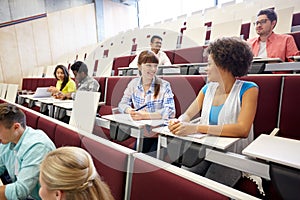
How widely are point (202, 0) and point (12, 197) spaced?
5.39 metres

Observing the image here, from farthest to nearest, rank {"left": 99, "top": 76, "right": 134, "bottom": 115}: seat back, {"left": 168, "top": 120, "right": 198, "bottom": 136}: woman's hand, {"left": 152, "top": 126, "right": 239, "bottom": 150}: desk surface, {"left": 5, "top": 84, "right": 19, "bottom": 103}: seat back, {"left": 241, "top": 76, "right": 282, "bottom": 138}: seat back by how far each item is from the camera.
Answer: {"left": 5, "top": 84, "right": 19, "bottom": 103}: seat back
{"left": 99, "top": 76, "right": 134, "bottom": 115}: seat back
{"left": 241, "top": 76, "right": 282, "bottom": 138}: seat back
{"left": 168, "top": 120, "right": 198, "bottom": 136}: woman's hand
{"left": 152, "top": 126, "right": 239, "bottom": 150}: desk surface

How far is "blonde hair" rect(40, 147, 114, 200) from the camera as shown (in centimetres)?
53

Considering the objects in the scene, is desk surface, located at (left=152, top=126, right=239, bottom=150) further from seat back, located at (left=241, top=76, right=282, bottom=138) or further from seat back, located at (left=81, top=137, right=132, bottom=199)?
seat back, located at (left=241, top=76, right=282, bottom=138)

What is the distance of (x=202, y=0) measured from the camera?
16.9 feet

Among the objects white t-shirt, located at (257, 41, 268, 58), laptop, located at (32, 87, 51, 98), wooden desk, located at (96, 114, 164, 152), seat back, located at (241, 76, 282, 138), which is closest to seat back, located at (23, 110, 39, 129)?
wooden desk, located at (96, 114, 164, 152)

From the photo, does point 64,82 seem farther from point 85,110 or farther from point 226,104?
point 226,104

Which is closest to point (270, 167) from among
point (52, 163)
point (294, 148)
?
point (294, 148)

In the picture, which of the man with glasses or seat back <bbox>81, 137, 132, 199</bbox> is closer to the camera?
seat back <bbox>81, 137, 132, 199</bbox>

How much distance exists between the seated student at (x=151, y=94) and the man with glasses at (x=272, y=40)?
933mm

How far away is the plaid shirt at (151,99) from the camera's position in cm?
140

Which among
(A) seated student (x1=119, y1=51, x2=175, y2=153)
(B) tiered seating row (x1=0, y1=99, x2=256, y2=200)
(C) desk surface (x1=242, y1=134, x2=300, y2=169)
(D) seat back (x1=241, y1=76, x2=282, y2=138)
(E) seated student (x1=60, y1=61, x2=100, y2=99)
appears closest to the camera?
(B) tiered seating row (x1=0, y1=99, x2=256, y2=200)

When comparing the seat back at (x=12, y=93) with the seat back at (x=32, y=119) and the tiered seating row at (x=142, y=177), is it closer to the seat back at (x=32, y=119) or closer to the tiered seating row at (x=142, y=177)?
the seat back at (x=32, y=119)

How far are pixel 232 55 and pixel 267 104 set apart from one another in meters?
0.38

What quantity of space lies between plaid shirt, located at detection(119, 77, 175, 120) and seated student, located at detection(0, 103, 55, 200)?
635 millimetres
